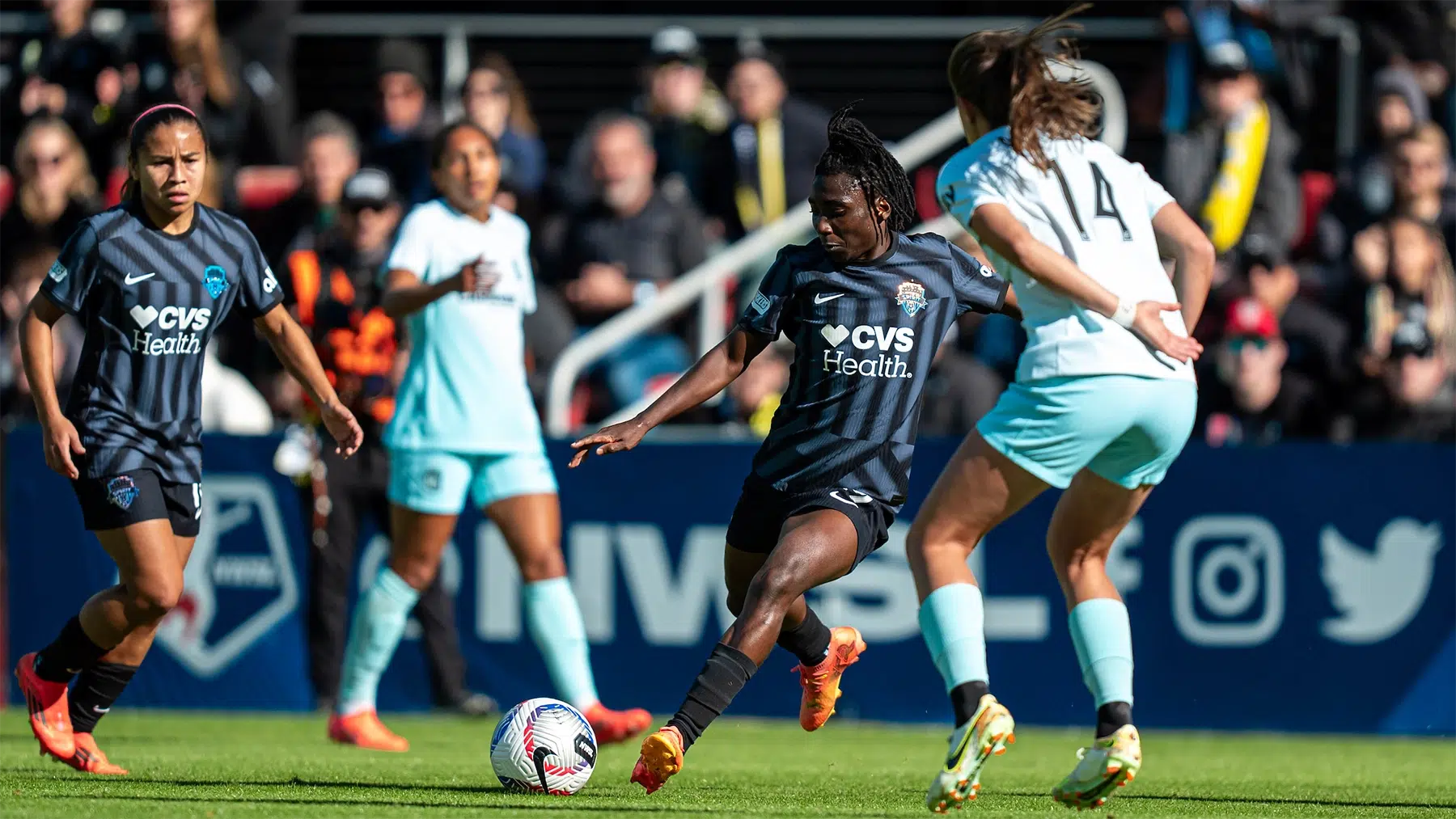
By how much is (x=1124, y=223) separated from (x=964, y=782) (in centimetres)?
171

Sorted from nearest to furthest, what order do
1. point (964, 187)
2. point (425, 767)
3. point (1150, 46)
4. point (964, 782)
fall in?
point (964, 782)
point (964, 187)
point (425, 767)
point (1150, 46)

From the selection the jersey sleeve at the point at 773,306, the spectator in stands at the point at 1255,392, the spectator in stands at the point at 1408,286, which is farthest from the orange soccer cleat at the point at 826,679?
the spectator in stands at the point at 1408,286

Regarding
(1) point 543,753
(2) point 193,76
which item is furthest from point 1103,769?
(2) point 193,76

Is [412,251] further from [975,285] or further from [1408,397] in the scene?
[1408,397]

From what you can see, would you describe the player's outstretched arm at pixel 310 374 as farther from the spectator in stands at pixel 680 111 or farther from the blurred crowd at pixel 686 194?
the spectator in stands at pixel 680 111

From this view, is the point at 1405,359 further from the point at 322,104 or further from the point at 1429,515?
the point at 322,104

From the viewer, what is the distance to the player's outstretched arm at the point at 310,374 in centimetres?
693

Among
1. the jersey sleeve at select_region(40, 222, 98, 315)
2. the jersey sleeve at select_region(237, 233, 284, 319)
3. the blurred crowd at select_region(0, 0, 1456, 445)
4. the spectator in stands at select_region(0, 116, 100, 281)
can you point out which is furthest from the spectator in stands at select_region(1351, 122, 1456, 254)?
the spectator in stands at select_region(0, 116, 100, 281)

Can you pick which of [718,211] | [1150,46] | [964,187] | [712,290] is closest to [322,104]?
[718,211]

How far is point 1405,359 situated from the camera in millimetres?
10531

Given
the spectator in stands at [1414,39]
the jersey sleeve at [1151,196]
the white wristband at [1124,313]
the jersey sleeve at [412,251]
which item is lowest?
the jersey sleeve at [412,251]

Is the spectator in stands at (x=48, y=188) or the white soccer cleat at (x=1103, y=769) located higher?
the spectator in stands at (x=48, y=188)

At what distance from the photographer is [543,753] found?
20.2 feet

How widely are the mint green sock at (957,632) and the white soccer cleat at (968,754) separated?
250mm
